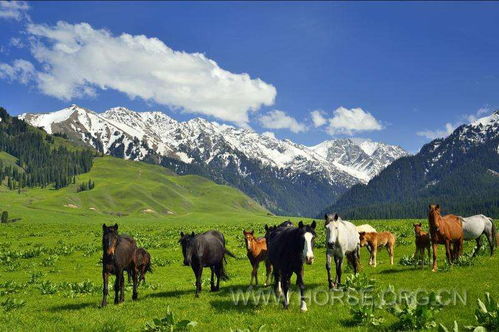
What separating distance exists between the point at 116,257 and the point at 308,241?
9664 mm

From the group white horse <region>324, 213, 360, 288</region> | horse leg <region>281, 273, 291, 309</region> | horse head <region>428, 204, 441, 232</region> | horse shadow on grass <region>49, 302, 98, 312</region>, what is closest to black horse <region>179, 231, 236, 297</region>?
horse shadow on grass <region>49, 302, 98, 312</region>

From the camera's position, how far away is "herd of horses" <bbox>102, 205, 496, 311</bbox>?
1552cm

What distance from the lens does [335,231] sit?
17.7 meters

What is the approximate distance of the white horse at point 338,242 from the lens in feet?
57.7

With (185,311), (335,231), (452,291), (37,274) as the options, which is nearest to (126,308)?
(185,311)

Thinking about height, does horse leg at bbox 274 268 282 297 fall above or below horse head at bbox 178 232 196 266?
below

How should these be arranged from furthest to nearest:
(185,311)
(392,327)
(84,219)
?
(84,219)
(185,311)
(392,327)

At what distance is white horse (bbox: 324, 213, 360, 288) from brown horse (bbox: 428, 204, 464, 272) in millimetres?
4106

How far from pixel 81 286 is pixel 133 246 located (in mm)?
7632

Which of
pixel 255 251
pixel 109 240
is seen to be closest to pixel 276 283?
pixel 255 251

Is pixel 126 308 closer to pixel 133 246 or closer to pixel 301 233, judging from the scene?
pixel 133 246

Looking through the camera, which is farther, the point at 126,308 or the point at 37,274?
the point at 37,274

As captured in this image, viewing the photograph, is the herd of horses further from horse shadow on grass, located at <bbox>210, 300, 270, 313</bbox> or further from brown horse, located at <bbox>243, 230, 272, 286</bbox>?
horse shadow on grass, located at <bbox>210, 300, 270, 313</bbox>

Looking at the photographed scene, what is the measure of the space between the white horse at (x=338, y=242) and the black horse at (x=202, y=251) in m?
6.27
